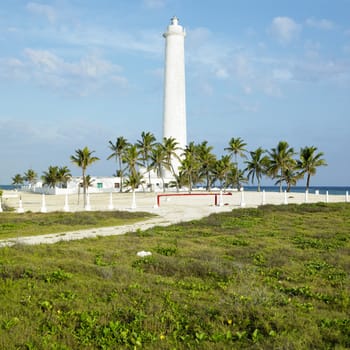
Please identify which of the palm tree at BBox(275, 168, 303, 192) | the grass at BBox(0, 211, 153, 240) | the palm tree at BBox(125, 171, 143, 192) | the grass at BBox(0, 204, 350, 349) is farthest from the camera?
the palm tree at BBox(275, 168, 303, 192)

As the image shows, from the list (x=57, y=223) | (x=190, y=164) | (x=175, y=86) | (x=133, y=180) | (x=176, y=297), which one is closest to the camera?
(x=176, y=297)

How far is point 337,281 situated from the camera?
8453mm

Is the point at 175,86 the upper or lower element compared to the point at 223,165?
upper

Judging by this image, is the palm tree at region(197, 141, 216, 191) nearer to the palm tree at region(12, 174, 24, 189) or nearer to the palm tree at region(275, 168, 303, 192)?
the palm tree at region(275, 168, 303, 192)

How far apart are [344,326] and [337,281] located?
2842 millimetres

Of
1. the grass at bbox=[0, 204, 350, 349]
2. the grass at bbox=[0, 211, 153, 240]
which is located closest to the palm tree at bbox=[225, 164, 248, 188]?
the grass at bbox=[0, 211, 153, 240]

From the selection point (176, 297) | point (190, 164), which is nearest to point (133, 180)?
point (190, 164)

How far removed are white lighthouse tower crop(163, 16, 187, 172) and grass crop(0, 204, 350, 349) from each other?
64.5 meters

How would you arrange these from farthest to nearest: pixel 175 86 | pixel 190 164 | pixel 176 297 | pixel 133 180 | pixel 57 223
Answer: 1. pixel 175 86
2. pixel 190 164
3. pixel 133 180
4. pixel 57 223
5. pixel 176 297

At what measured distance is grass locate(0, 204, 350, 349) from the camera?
5.58 m

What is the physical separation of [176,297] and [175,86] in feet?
232

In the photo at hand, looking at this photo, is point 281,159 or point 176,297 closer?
point 176,297

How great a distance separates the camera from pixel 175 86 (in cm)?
7562

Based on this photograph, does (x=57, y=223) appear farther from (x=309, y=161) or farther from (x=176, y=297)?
(x=309, y=161)
